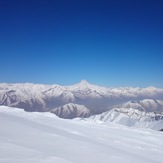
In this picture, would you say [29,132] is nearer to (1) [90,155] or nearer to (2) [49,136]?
(2) [49,136]

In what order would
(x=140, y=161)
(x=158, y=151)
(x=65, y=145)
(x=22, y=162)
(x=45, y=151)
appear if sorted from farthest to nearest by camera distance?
1. (x=158, y=151)
2. (x=65, y=145)
3. (x=140, y=161)
4. (x=45, y=151)
5. (x=22, y=162)

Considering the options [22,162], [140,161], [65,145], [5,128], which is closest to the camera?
[22,162]

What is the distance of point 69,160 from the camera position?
10.0 m

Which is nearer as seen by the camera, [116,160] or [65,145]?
[116,160]

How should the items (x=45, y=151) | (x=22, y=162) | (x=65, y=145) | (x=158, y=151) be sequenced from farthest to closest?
(x=158, y=151)
(x=65, y=145)
(x=45, y=151)
(x=22, y=162)

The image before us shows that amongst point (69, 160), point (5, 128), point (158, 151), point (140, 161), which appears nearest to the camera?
point (69, 160)

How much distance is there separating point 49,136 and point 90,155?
12.6ft

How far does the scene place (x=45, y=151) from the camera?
1088 centimetres

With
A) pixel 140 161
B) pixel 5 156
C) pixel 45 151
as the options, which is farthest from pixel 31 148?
pixel 140 161

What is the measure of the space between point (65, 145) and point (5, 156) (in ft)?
14.1

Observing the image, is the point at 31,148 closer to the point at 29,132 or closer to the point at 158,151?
Answer: the point at 29,132

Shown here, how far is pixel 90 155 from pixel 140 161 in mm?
2454

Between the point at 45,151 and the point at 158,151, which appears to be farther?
the point at 158,151

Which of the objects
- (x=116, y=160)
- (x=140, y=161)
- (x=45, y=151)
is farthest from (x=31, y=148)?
(x=140, y=161)
